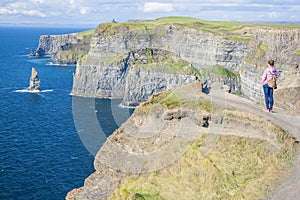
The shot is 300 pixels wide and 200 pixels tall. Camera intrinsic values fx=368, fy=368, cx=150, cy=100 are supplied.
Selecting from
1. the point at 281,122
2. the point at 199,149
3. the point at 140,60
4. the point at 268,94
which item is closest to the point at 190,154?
the point at 199,149

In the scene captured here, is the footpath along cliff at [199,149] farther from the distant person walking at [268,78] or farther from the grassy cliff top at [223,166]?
the distant person walking at [268,78]

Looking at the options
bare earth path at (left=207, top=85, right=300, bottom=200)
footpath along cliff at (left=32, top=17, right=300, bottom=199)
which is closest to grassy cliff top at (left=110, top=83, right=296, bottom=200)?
footpath along cliff at (left=32, top=17, right=300, bottom=199)

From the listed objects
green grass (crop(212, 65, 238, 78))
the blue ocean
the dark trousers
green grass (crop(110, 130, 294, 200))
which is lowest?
the blue ocean

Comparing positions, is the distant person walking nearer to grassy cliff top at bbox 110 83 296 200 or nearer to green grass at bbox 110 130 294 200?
grassy cliff top at bbox 110 83 296 200

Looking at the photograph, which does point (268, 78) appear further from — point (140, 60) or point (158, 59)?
point (158, 59)

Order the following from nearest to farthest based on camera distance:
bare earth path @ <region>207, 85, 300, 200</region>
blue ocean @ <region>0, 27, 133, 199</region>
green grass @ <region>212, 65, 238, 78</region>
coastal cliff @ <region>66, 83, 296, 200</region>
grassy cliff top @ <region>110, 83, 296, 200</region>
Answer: bare earth path @ <region>207, 85, 300, 200</region> < grassy cliff top @ <region>110, 83, 296, 200</region> < coastal cliff @ <region>66, 83, 296, 200</region> < blue ocean @ <region>0, 27, 133, 199</region> < green grass @ <region>212, 65, 238, 78</region>

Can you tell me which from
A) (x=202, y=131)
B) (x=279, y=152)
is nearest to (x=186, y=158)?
A: (x=202, y=131)

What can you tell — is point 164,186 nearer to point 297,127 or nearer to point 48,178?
point 297,127
